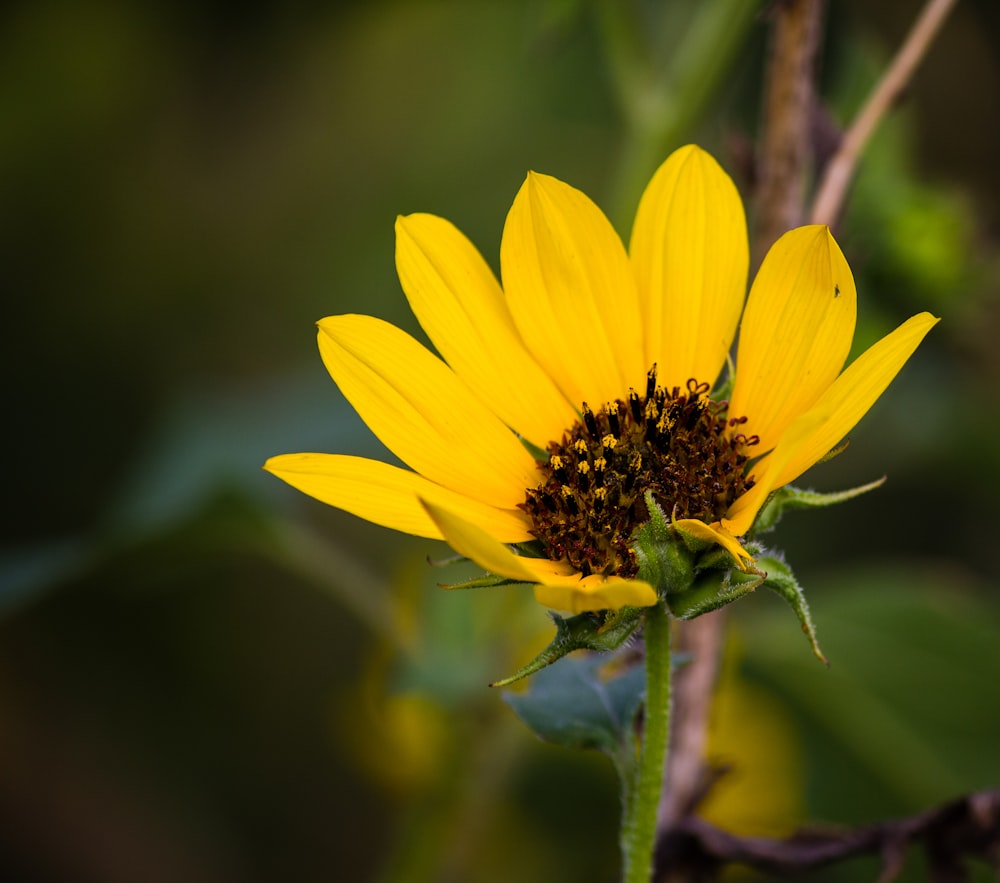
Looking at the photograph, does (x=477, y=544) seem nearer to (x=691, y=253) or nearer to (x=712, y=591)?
(x=712, y=591)

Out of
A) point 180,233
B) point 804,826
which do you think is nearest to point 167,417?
point 180,233

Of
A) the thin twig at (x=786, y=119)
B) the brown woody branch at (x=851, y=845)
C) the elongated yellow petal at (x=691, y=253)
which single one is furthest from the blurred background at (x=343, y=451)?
the brown woody branch at (x=851, y=845)

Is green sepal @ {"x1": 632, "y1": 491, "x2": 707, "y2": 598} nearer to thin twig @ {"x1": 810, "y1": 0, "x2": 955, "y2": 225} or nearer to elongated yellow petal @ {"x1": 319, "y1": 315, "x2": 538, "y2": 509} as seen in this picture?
elongated yellow petal @ {"x1": 319, "y1": 315, "x2": 538, "y2": 509}

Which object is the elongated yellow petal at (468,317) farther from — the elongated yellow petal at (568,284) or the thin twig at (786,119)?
the thin twig at (786,119)

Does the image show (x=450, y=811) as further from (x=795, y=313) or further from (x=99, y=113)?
(x=99, y=113)

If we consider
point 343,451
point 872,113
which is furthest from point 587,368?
point 343,451
